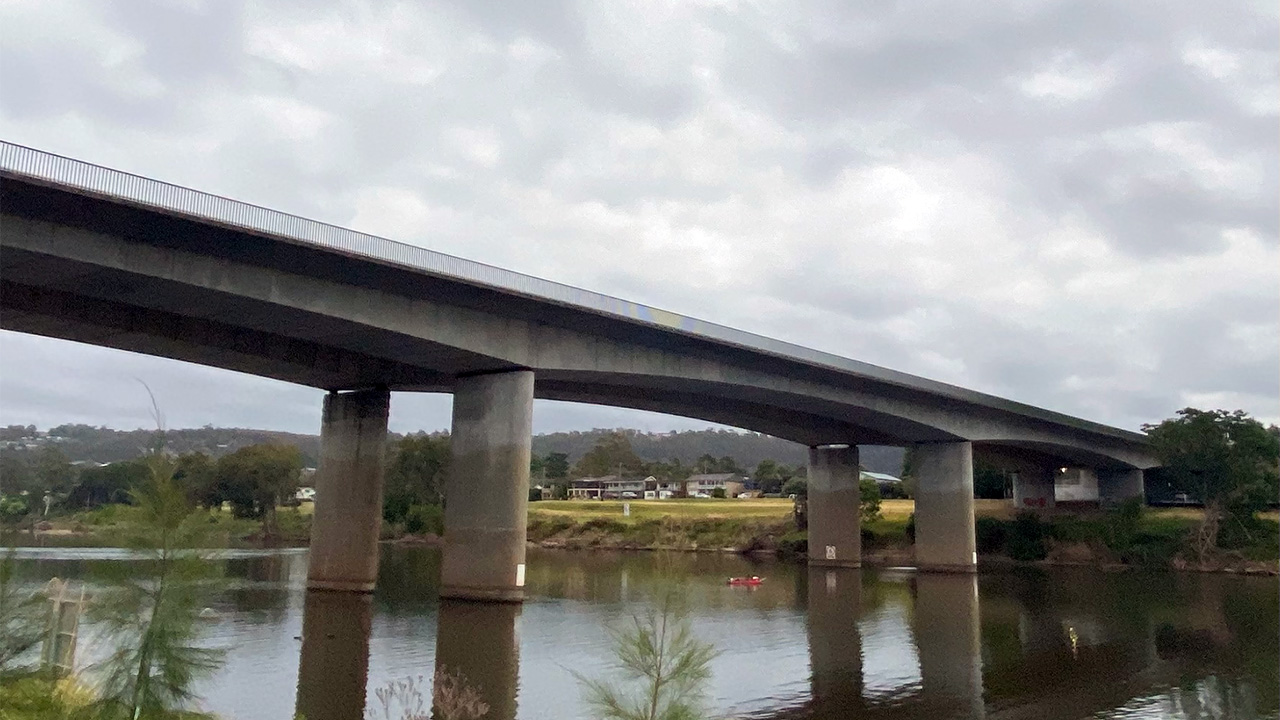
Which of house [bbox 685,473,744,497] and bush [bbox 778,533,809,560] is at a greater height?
house [bbox 685,473,744,497]

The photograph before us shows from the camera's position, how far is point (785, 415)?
197 ft

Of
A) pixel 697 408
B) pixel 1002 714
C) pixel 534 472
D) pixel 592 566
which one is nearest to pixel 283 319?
pixel 1002 714

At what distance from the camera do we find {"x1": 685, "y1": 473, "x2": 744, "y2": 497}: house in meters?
152

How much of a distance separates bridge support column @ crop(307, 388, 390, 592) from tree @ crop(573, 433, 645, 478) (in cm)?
11850

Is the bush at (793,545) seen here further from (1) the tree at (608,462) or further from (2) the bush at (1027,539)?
(1) the tree at (608,462)

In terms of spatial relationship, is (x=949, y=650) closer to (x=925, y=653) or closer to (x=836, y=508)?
(x=925, y=653)

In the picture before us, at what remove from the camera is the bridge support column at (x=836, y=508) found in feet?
212

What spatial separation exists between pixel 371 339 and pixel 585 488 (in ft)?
402

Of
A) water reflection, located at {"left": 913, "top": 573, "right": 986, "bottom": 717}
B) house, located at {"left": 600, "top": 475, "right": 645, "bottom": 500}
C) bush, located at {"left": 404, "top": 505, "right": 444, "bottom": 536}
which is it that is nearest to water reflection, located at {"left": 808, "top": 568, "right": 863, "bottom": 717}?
water reflection, located at {"left": 913, "top": 573, "right": 986, "bottom": 717}

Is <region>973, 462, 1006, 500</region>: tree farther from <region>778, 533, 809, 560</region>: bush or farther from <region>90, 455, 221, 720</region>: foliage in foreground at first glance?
<region>90, 455, 221, 720</region>: foliage in foreground

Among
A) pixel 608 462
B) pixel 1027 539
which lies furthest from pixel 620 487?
pixel 1027 539

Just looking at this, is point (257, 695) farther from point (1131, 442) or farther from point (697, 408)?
point (1131, 442)

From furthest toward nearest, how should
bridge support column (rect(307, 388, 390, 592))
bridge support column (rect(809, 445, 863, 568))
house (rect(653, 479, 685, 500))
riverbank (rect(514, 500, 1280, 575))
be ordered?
house (rect(653, 479, 685, 500)), riverbank (rect(514, 500, 1280, 575)), bridge support column (rect(809, 445, 863, 568)), bridge support column (rect(307, 388, 390, 592))

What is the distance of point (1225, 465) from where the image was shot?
222ft
